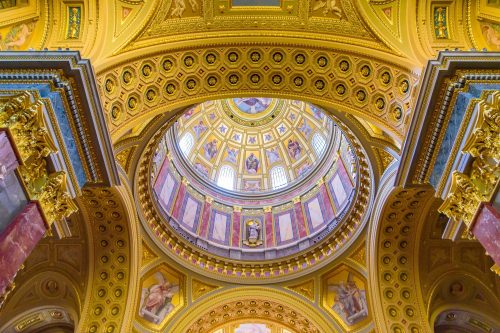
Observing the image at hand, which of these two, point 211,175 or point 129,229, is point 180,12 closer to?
point 129,229

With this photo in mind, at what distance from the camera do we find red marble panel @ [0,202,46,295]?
596cm

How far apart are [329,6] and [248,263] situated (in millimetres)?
11172

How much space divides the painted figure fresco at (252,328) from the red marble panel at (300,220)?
480 cm

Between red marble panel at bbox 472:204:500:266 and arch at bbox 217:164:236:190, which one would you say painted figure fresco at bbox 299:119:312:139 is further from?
red marble panel at bbox 472:204:500:266

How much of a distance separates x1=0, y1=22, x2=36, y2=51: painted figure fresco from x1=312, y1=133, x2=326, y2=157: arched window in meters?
14.7

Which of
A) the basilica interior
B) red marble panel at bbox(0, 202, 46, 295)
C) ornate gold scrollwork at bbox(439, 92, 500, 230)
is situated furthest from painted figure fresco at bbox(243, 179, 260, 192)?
red marble panel at bbox(0, 202, 46, 295)

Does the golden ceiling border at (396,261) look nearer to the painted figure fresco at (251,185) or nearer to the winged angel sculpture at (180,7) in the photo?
the winged angel sculpture at (180,7)

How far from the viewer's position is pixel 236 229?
20.0 metres

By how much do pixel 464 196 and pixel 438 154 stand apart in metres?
1.22

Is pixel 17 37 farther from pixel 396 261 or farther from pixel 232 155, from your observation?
pixel 232 155

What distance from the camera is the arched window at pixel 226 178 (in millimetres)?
23125

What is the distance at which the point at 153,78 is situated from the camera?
989 cm

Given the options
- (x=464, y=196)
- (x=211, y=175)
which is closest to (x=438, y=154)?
(x=464, y=196)

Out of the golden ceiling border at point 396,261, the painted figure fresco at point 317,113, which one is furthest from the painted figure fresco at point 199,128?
the golden ceiling border at point 396,261
